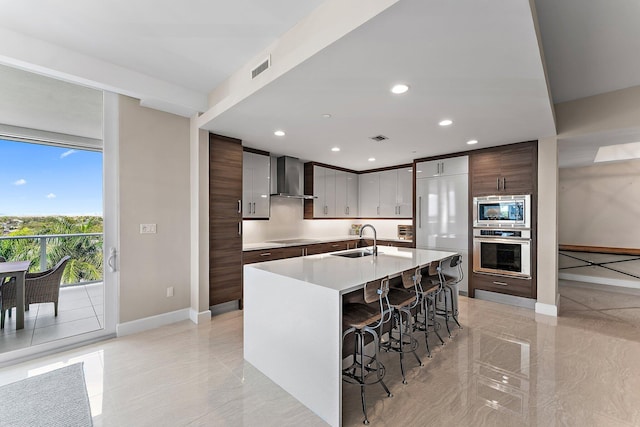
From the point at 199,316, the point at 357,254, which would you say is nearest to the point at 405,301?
the point at 357,254

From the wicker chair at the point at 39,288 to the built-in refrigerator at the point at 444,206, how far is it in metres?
5.14

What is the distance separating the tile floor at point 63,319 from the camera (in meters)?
2.70

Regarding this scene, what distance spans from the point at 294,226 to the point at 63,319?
3.69m

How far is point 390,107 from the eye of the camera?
278cm

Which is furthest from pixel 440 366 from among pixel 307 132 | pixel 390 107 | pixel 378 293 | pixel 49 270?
pixel 49 270

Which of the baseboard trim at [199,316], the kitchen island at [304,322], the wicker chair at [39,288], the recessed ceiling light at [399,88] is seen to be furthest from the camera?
the baseboard trim at [199,316]

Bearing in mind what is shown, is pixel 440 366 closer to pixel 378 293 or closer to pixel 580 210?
pixel 378 293

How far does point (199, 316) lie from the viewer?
3.51 meters

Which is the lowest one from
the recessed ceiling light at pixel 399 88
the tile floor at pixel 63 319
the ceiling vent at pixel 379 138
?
the tile floor at pixel 63 319

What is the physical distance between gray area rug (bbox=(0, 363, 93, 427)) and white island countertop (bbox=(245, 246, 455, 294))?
1.51m

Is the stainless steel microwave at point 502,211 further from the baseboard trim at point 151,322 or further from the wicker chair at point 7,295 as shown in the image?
the wicker chair at point 7,295

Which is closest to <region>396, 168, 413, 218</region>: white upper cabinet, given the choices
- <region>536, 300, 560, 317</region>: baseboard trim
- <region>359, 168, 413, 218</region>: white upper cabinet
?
<region>359, 168, 413, 218</region>: white upper cabinet

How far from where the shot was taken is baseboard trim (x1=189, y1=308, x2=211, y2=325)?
3.49m

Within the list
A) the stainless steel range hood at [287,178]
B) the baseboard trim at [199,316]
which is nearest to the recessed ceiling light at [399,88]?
the stainless steel range hood at [287,178]
